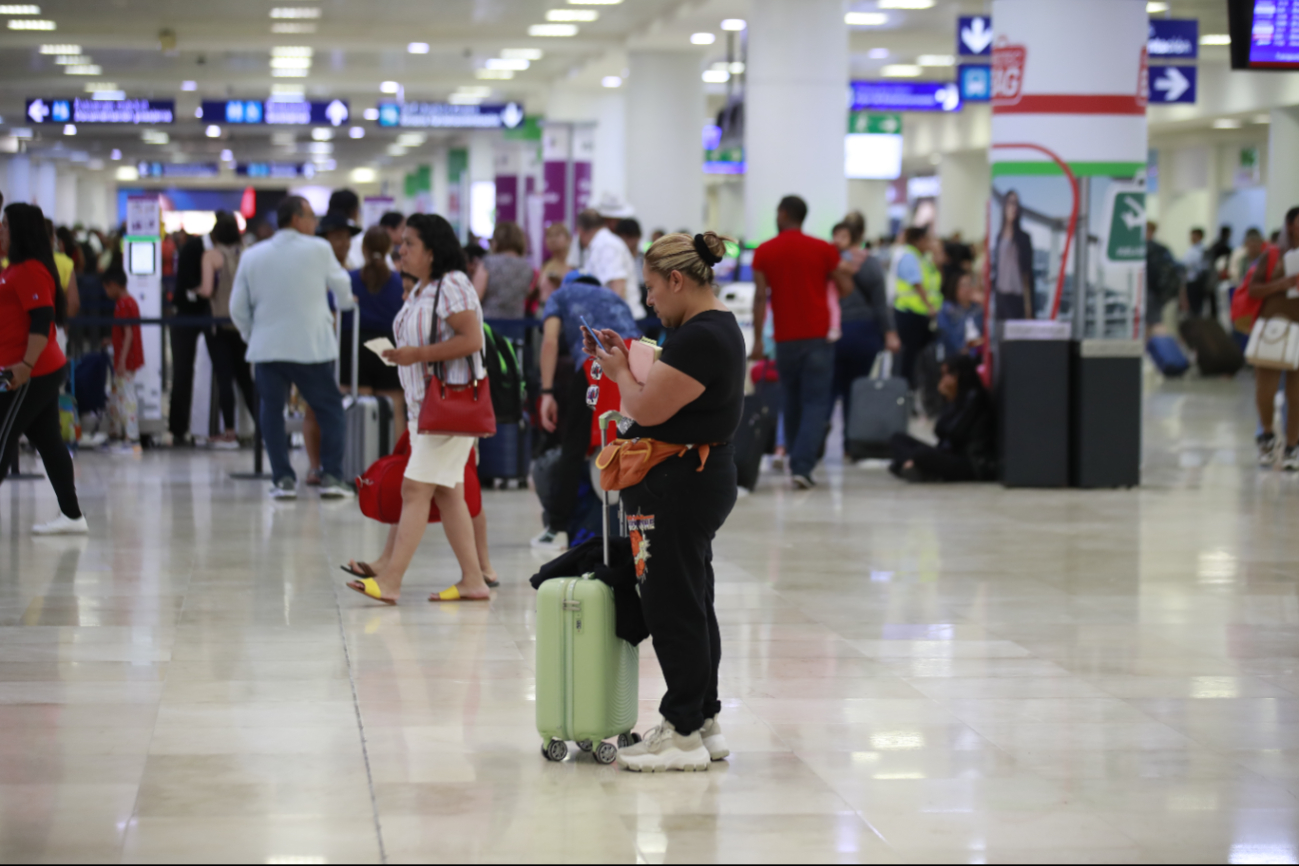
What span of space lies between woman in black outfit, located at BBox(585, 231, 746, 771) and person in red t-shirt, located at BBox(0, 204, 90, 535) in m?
4.52

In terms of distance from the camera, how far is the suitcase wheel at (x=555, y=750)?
439cm

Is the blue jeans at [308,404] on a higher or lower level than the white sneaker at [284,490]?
higher

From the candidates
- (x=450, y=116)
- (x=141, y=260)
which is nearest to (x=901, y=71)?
(x=450, y=116)

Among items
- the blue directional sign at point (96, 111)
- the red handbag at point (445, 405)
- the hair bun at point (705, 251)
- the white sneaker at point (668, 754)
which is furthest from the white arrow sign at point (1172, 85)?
the white sneaker at point (668, 754)

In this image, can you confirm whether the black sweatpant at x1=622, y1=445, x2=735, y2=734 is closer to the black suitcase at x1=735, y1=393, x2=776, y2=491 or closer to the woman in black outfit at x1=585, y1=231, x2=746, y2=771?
the woman in black outfit at x1=585, y1=231, x2=746, y2=771

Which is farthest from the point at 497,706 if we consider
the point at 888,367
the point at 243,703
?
the point at 888,367

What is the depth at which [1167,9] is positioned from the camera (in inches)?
763

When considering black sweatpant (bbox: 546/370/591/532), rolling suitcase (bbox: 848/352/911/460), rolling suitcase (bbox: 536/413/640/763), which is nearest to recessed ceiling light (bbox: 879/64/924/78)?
rolling suitcase (bbox: 848/352/911/460)

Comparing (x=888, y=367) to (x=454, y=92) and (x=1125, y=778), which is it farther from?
(x=454, y=92)

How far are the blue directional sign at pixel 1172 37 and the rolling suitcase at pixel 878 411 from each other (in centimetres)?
773

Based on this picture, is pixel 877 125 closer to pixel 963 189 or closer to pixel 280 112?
pixel 280 112

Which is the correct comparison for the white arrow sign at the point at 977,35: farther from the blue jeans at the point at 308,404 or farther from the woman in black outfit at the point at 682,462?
the woman in black outfit at the point at 682,462

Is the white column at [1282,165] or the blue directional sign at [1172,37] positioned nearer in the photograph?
the blue directional sign at [1172,37]

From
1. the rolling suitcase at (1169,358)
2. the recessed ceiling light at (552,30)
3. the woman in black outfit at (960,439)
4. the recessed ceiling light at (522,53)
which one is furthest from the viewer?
the recessed ceiling light at (522,53)
